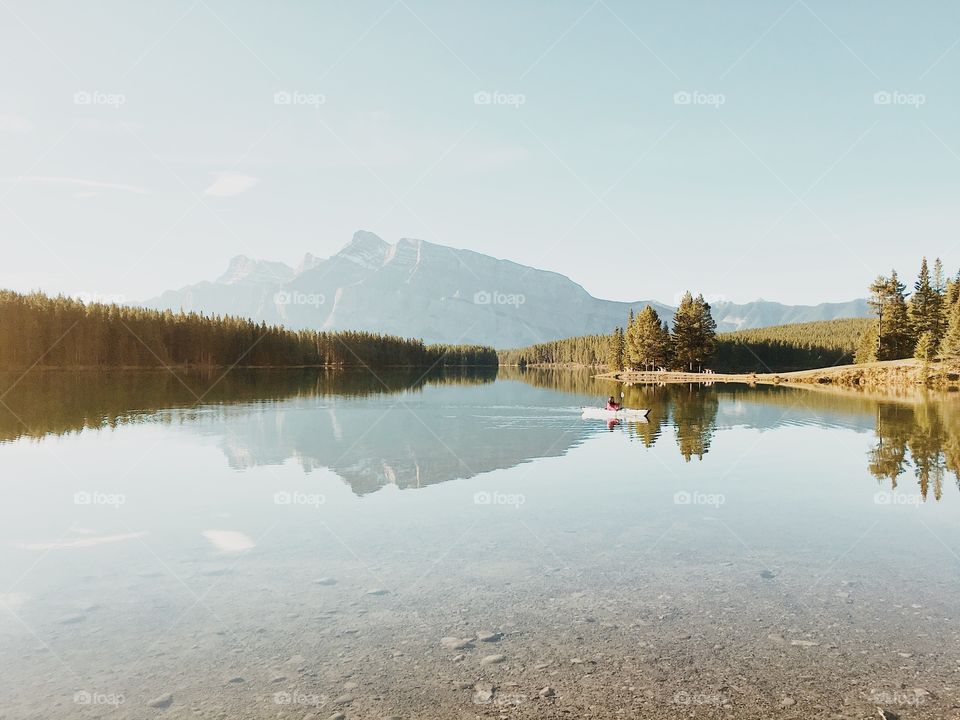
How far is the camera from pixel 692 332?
149 metres

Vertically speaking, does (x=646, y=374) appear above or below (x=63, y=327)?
below

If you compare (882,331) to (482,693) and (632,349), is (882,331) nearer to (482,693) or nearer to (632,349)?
(632,349)

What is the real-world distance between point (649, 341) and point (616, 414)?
102 metres

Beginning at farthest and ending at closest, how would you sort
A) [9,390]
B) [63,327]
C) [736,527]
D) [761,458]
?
[63,327] < [9,390] < [761,458] < [736,527]

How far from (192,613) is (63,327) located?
16010cm

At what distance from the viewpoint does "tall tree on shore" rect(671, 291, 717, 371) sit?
14888cm

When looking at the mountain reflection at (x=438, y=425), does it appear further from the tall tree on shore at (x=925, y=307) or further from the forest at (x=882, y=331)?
the tall tree on shore at (x=925, y=307)

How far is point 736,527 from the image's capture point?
1961cm

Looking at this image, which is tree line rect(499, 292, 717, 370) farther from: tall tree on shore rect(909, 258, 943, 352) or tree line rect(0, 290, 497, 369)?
tree line rect(0, 290, 497, 369)

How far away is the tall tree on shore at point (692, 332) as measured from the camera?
488 ft

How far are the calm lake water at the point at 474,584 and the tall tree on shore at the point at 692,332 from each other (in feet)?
388

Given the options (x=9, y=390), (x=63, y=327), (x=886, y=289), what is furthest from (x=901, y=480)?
(x=63, y=327)

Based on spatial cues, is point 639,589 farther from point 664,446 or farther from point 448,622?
point 664,446

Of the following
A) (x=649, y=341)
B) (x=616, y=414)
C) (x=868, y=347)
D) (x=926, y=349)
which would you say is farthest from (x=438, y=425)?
(x=868, y=347)
